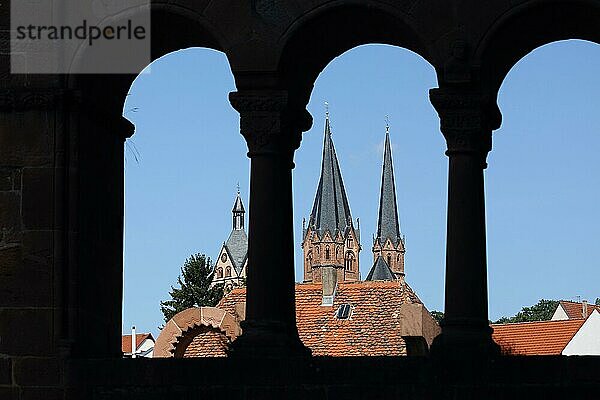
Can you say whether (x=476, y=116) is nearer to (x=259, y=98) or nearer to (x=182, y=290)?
(x=259, y=98)

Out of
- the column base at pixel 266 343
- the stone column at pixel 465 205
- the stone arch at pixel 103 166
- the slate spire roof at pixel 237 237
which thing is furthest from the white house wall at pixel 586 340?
the slate spire roof at pixel 237 237

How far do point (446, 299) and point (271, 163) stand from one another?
1734 mm

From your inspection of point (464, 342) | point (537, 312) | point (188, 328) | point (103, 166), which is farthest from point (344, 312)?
point (537, 312)

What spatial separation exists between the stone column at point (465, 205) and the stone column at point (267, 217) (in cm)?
125

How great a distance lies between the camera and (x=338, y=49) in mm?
11969

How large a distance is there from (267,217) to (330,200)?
128 m

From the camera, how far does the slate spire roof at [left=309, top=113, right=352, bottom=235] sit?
428ft

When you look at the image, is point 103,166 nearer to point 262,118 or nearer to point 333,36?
point 262,118

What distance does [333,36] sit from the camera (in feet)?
38.4

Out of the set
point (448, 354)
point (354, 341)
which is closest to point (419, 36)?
point (448, 354)

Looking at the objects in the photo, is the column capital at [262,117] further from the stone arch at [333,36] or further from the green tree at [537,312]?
the green tree at [537,312]

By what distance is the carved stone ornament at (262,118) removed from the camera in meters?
11.2

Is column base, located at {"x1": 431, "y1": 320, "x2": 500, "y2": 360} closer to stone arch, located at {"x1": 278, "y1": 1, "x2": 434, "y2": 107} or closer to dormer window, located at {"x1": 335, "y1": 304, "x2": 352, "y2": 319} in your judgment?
stone arch, located at {"x1": 278, "y1": 1, "x2": 434, "y2": 107}

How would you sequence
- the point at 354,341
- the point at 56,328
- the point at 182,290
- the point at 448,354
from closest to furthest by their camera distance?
1. the point at 448,354
2. the point at 56,328
3. the point at 354,341
4. the point at 182,290
